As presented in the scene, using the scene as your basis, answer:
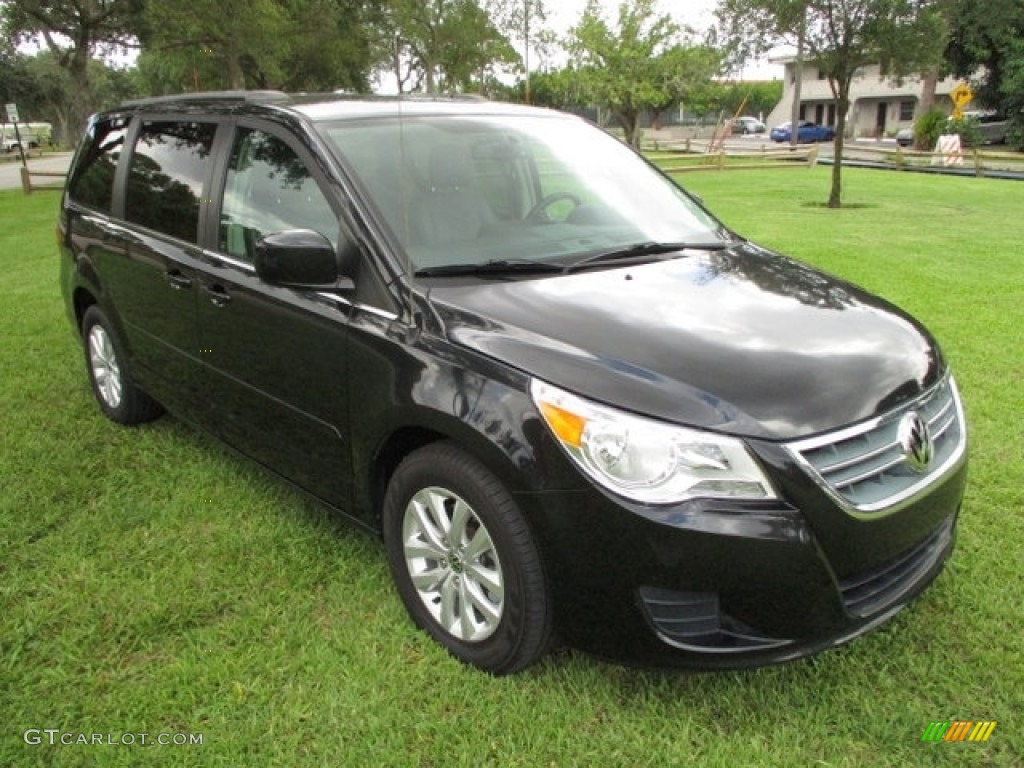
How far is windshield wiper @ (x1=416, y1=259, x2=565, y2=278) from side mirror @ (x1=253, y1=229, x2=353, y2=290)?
0.27 metres

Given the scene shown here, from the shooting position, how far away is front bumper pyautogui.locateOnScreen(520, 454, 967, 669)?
2.05 meters

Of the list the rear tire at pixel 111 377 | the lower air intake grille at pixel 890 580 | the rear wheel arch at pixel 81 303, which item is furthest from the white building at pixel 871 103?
the lower air intake grille at pixel 890 580

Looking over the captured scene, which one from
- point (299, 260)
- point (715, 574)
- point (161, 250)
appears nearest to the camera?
point (715, 574)

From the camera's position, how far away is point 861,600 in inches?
87.9

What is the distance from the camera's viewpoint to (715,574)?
6.77 ft

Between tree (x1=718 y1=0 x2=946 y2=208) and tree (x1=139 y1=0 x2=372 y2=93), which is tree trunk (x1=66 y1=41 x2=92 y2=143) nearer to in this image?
tree (x1=139 y1=0 x2=372 y2=93)

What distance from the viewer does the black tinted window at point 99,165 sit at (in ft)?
14.1

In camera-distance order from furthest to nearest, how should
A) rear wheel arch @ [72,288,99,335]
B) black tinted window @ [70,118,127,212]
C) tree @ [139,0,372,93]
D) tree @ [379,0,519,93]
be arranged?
tree @ [379,0,519,93], tree @ [139,0,372,93], rear wheel arch @ [72,288,99,335], black tinted window @ [70,118,127,212]

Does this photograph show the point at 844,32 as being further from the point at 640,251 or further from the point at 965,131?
the point at 965,131

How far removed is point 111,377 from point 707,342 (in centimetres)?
354

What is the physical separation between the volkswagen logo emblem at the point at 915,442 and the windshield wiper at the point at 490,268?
116 cm

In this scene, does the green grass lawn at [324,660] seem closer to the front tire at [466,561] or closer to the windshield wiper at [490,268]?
the front tire at [466,561]

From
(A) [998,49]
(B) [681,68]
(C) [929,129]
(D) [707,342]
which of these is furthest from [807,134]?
(D) [707,342]

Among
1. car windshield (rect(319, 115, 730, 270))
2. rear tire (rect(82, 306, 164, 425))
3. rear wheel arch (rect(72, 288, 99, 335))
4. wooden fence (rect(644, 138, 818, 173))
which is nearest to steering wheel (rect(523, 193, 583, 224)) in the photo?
car windshield (rect(319, 115, 730, 270))
